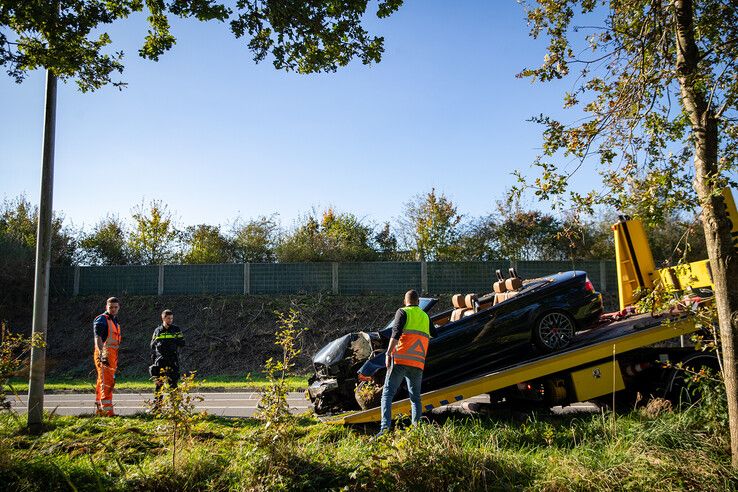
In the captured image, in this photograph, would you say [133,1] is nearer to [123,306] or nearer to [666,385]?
[666,385]

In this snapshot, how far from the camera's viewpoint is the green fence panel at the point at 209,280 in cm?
2255

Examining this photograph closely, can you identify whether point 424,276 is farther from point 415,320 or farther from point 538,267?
point 415,320

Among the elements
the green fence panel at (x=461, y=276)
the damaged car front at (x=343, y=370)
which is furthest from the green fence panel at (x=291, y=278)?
the damaged car front at (x=343, y=370)

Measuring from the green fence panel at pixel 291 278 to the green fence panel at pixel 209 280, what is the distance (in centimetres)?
62

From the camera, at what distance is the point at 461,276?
22.0 m

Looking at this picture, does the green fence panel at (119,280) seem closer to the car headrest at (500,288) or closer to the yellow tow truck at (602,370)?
the car headrest at (500,288)

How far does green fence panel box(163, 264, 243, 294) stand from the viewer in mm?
22547

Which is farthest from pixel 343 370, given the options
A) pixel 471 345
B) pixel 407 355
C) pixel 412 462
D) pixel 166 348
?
pixel 166 348

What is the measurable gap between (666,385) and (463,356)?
2.73 m

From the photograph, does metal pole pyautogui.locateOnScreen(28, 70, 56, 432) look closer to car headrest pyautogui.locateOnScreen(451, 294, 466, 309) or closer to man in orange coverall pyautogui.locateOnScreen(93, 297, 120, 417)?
man in orange coverall pyautogui.locateOnScreen(93, 297, 120, 417)

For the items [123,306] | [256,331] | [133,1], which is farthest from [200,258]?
[133,1]

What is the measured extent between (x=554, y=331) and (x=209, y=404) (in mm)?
6820

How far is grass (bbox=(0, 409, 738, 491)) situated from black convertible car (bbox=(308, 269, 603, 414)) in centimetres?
187

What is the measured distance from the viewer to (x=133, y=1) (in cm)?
686
